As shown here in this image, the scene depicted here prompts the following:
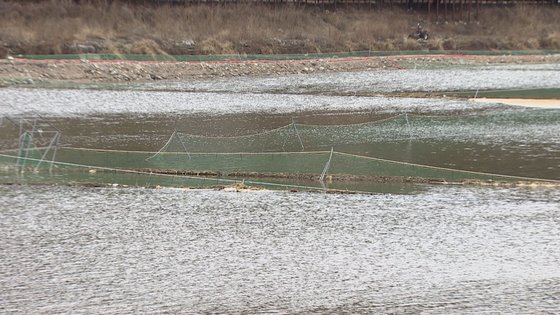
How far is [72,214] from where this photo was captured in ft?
67.2

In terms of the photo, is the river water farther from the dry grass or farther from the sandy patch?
the dry grass

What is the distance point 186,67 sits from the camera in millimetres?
52688

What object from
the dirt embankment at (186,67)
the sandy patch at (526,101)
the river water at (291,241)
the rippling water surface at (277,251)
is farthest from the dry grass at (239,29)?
the rippling water surface at (277,251)

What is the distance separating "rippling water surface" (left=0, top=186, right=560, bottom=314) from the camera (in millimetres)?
14805

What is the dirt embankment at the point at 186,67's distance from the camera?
4578 centimetres

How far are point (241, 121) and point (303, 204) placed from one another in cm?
1348

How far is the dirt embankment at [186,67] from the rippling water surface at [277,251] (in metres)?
24.4

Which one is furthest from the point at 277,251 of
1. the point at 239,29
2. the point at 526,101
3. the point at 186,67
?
the point at 239,29

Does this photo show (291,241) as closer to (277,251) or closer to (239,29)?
(277,251)

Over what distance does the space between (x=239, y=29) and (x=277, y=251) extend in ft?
161

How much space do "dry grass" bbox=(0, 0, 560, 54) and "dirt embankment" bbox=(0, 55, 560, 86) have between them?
16.9ft

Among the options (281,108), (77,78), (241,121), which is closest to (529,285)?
(241,121)

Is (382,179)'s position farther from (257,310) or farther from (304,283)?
(257,310)

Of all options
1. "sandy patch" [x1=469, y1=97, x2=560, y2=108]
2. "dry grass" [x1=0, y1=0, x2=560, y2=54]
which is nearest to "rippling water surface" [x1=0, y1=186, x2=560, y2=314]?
"sandy patch" [x1=469, y1=97, x2=560, y2=108]
